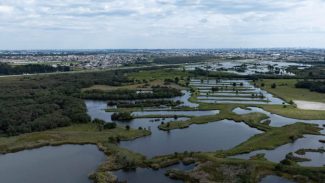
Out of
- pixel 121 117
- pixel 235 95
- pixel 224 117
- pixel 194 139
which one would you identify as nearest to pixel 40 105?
pixel 121 117

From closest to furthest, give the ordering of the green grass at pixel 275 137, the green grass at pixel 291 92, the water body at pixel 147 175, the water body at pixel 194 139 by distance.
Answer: the water body at pixel 147 175 < the green grass at pixel 275 137 < the water body at pixel 194 139 < the green grass at pixel 291 92

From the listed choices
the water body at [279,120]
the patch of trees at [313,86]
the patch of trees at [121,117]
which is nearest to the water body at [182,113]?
the patch of trees at [121,117]

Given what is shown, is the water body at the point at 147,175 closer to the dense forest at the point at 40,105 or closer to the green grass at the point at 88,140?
the green grass at the point at 88,140

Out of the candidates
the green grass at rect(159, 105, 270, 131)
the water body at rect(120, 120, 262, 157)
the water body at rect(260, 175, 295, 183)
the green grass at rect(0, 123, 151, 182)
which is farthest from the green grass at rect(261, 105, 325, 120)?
the water body at rect(260, 175, 295, 183)

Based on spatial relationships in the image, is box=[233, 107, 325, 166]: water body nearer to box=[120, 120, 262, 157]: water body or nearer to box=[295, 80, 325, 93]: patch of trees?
box=[120, 120, 262, 157]: water body

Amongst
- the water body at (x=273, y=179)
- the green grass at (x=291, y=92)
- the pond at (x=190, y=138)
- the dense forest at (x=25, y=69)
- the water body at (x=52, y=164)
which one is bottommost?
the water body at (x=52, y=164)
